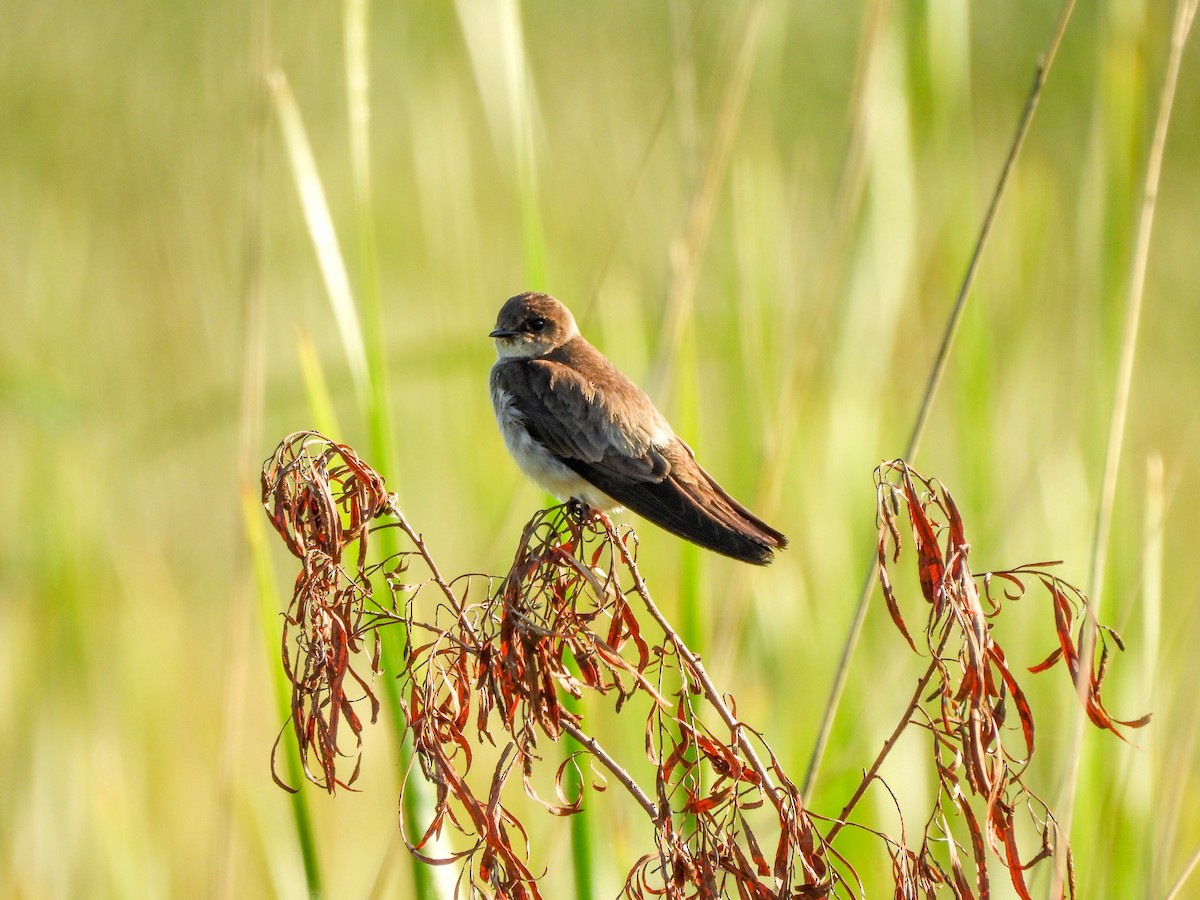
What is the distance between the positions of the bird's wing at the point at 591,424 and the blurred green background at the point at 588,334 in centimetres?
11

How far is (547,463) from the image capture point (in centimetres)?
238

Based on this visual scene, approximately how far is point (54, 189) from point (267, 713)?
2.03 meters

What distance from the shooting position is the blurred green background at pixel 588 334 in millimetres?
2129

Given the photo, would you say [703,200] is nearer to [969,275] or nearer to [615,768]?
[969,275]

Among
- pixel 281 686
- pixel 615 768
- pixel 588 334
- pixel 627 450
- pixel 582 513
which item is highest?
pixel 588 334

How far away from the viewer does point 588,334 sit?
3.02m

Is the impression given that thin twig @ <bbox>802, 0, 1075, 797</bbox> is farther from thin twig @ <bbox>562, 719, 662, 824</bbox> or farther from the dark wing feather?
thin twig @ <bbox>562, 719, 662, 824</bbox>

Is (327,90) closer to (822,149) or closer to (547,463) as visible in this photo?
(822,149)

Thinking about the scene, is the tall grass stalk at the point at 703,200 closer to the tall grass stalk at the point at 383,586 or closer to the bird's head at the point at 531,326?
the tall grass stalk at the point at 383,586

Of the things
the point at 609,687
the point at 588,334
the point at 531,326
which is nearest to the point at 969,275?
the point at 609,687

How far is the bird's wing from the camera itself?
7.43 ft

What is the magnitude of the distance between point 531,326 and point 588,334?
217 millimetres

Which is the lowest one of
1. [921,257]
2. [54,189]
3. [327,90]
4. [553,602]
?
[553,602]

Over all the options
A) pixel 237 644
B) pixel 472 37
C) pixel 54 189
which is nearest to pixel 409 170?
pixel 54 189
